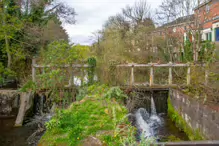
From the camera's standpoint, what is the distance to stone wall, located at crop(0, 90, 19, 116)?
837cm

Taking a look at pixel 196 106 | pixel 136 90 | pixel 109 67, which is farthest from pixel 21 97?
pixel 196 106

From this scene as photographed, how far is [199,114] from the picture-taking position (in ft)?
18.3

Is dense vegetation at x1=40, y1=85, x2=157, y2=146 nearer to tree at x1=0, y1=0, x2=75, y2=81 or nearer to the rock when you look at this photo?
the rock

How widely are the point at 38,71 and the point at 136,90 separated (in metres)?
5.45

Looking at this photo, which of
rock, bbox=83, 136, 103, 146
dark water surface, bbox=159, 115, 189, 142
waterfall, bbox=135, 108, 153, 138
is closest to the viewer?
rock, bbox=83, 136, 103, 146

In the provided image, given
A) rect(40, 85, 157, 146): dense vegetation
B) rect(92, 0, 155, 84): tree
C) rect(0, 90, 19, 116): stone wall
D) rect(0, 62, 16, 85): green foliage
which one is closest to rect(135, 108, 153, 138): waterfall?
rect(40, 85, 157, 146): dense vegetation

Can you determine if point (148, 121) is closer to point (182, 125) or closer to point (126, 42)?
→ point (182, 125)

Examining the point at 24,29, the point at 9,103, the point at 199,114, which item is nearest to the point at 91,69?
the point at 9,103

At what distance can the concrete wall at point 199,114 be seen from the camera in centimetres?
477

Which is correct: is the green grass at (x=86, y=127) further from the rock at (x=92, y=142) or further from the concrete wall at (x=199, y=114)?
the concrete wall at (x=199, y=114)

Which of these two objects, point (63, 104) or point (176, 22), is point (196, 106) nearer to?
point (63, 104)

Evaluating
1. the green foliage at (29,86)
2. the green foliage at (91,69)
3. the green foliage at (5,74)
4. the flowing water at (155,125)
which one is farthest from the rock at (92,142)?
the green foliage at (5,74)

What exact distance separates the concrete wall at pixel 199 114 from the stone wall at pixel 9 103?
7240 millimetres

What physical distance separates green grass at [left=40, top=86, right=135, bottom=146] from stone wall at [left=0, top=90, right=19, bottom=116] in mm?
4975
